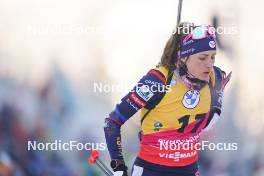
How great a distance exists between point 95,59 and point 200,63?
701mm

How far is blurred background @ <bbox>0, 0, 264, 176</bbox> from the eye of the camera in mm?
2936

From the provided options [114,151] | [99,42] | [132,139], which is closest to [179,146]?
[114,151]

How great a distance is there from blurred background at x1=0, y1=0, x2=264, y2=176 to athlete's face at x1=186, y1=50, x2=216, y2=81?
1.63ft

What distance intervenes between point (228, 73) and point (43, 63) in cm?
100

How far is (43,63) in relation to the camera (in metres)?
2.95

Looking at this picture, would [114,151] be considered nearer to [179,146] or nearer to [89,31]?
[179,146]

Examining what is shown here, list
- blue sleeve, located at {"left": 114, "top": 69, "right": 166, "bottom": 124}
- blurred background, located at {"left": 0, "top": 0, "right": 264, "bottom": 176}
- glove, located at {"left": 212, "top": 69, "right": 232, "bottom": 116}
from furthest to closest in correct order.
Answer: blurred background, located at {"left": 0, "top": 0, "right": 264, "bottom": 176} → glove, located at {"left": 212, "top": 69, "right": 232, "bottom": 116} → blue sleeve, located at {"left": 114, "top": 69, "right": 166, "bottom": 124}

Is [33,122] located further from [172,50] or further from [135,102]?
[172,50]

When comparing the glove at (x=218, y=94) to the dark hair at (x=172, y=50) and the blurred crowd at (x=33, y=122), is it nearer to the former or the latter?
the dark hair at (x=172, y=50)

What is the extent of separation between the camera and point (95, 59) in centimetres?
295

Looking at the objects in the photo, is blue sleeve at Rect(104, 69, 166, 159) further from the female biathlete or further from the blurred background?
the blurred background

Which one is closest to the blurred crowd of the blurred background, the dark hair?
the blurred background

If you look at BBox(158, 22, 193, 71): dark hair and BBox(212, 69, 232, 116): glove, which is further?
BBox(212, 69, 232, 116): glove

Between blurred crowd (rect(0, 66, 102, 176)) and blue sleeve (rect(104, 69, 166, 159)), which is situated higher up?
blue sleeve (rect(104, 69, 166, 159))
